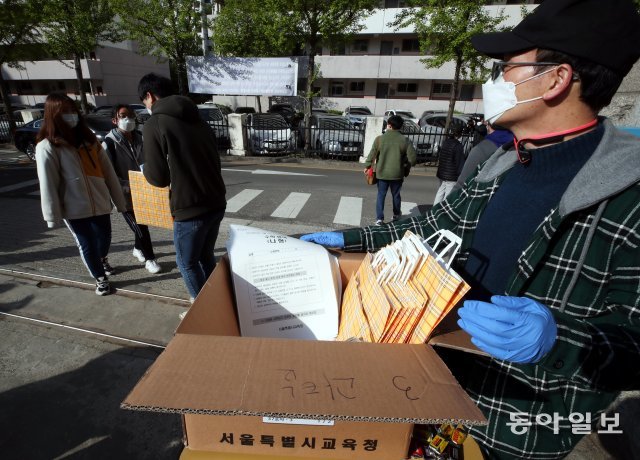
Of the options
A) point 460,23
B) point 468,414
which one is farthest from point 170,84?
point 460,23

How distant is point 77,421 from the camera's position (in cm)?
222

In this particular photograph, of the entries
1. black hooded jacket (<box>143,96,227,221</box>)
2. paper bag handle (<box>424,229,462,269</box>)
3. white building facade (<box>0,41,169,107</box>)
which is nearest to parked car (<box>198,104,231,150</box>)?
black hooded jacket (<box>143,96,227,221</box>)

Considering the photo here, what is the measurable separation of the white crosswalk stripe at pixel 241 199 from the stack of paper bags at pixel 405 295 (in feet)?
18.8

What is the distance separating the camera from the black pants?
4039 mm

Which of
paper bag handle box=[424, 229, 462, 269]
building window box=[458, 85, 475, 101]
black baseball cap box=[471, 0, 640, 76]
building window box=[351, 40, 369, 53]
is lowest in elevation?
paper bag handle box=[424, 229, 462, 269]

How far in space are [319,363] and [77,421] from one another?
2356 mm

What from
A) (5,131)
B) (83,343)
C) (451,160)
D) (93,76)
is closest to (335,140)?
(451,160)

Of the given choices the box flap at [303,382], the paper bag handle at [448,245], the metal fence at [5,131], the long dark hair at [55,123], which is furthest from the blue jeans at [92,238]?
the metal fence at [5,131]

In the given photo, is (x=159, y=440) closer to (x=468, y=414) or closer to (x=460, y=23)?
(x=468, y=414)

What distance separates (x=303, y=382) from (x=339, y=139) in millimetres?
12454

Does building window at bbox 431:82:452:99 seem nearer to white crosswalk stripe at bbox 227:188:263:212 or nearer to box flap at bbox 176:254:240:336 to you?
white crosswalk stripe at bbox 227:188:263:212

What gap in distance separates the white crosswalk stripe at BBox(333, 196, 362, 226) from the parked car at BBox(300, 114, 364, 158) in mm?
5205

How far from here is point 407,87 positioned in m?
29.7

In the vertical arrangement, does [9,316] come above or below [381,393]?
below
